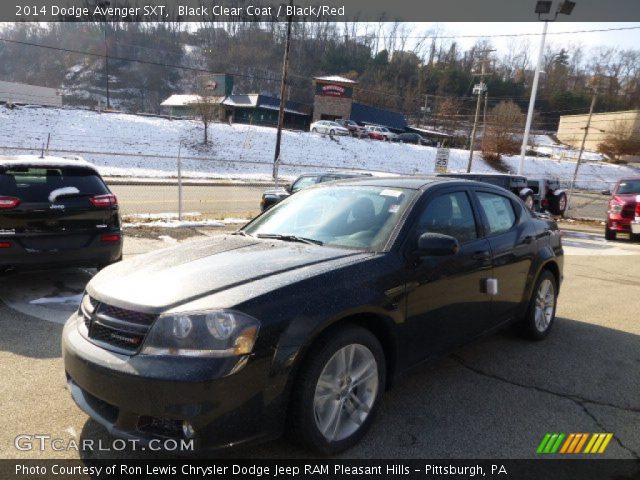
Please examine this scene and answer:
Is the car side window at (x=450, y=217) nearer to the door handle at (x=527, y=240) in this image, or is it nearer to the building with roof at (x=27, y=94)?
the door handle at (x=527, y=240)

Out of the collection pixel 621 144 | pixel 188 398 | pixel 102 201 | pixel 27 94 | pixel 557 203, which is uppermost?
pixel 621 144

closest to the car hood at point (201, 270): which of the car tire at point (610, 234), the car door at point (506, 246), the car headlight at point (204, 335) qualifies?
the car headlight at point (204, 335)

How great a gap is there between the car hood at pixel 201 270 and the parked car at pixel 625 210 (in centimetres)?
1273

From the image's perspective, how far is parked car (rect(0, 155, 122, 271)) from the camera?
16.7ft

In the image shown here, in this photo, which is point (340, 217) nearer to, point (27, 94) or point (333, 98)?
point (333, 98)

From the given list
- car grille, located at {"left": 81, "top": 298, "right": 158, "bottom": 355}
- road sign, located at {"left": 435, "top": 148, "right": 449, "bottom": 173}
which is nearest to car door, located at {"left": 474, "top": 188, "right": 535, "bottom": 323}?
car grille, located at {"left": 81, "top": 298, "right": 158, "bottom": 355}

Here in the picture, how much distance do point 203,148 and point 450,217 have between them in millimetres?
38329

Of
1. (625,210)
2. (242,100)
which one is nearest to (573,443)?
(625,210)

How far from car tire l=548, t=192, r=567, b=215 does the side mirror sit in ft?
60.1

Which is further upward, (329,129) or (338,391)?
(329,129)

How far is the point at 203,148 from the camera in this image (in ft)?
131

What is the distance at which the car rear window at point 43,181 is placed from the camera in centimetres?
518

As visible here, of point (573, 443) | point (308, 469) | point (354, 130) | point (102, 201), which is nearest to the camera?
point (308, 469)

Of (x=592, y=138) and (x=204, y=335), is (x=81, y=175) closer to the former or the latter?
(x=204, y=335)
